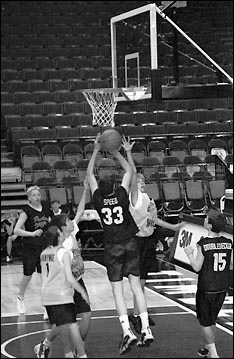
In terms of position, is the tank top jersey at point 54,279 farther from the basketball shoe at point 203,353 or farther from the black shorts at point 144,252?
the basketball shoe at point 203,353

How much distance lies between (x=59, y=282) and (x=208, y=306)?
0.80 meters

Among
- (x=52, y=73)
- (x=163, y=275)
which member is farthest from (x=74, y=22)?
(x=163, y=275)

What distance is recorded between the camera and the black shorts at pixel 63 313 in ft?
13.4

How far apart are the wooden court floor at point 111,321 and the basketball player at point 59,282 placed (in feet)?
1.67

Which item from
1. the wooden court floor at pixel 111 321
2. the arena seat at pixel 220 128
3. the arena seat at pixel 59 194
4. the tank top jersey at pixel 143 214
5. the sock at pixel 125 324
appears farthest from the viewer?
the arena seat at pixel 220 128

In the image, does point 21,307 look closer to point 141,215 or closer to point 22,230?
point 22,230

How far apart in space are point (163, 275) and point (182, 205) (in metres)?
1.97

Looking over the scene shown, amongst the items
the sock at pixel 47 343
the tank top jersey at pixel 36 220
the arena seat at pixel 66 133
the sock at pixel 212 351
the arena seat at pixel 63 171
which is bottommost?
the sock at pixel 212 351

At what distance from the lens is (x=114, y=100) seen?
15.9ft

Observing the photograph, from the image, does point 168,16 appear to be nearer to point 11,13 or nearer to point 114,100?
point 114,100

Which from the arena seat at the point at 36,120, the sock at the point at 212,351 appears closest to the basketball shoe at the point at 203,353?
the sock at the point at 212,351

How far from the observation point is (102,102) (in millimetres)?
4840

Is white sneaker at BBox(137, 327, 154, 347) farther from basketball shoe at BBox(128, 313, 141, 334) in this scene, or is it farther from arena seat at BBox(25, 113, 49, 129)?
arena seat at BBox(25, 113, 49, 129)

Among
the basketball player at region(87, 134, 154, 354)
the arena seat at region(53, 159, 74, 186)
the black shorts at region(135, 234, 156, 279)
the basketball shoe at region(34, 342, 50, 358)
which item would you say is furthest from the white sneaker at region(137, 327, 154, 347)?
the arena seat at region(53, 159, 74, 186)
